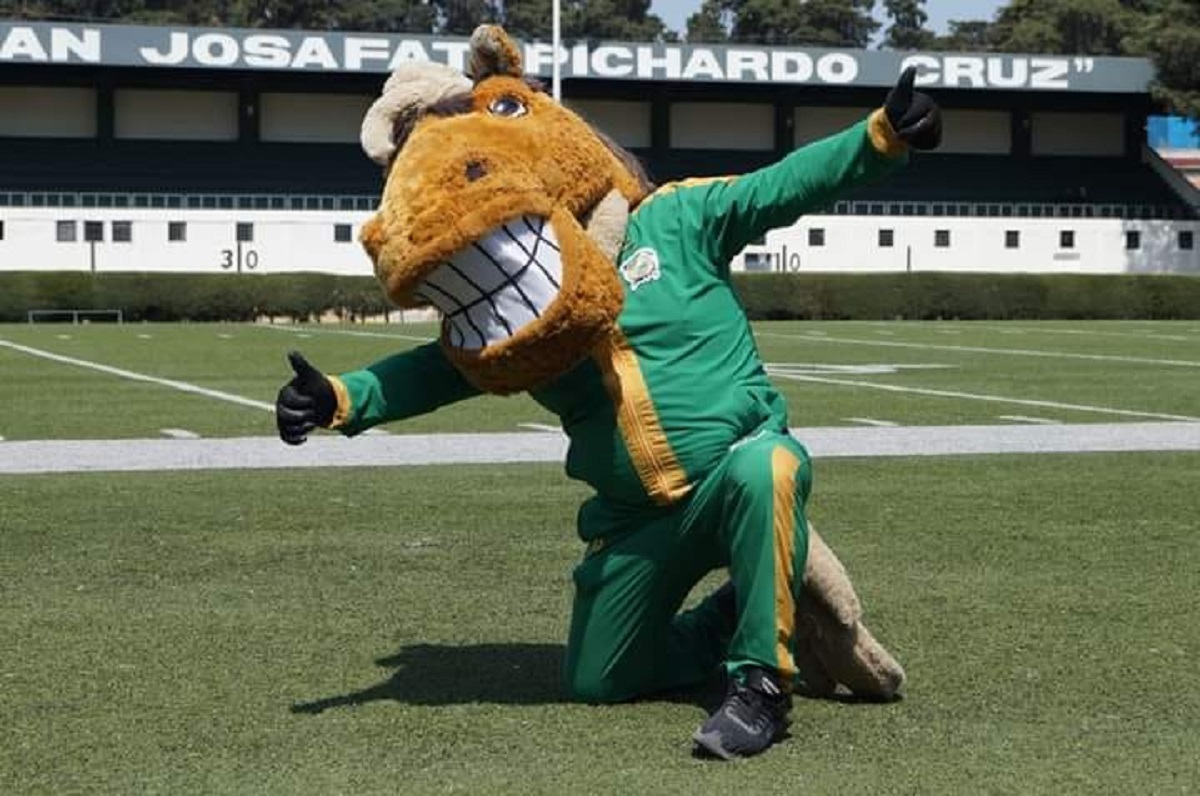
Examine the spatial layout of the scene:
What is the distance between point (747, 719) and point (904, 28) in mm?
122411

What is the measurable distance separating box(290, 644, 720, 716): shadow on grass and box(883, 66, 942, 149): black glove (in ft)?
4.87

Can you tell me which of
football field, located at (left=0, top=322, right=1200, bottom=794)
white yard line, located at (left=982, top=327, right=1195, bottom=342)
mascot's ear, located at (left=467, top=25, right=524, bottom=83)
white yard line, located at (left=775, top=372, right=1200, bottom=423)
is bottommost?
white yard line, located at (left=982, top=327, right=1195, bottom=342)

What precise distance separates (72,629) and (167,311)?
3777 centimetres

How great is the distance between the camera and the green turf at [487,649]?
4430 mm

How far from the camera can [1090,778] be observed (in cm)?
431

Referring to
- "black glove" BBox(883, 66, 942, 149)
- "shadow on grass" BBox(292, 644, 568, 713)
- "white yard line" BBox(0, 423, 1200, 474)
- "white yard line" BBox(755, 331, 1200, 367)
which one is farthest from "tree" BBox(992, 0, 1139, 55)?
"black glove" BBox(883, 66, 942, 149)

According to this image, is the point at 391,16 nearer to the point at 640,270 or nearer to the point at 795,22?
Result: the point at 795,22

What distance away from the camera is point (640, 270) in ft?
16.2

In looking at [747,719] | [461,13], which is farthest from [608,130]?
[461,13]

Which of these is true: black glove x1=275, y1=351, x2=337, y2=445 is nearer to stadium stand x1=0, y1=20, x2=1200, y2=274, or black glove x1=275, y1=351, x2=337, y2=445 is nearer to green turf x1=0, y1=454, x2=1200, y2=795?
green turf x1=0, y1=454, x2=1200, y2=795

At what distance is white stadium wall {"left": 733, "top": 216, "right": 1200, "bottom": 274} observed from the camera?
6056cm

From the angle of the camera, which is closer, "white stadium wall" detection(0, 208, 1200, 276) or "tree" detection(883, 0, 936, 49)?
"white stadium wall" detection(0, 208, 1200, 276)

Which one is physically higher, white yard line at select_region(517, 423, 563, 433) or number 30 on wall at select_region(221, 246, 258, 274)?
white yard line at select_region(517, 423, 563, 433)

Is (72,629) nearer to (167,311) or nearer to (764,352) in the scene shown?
(764,352)
